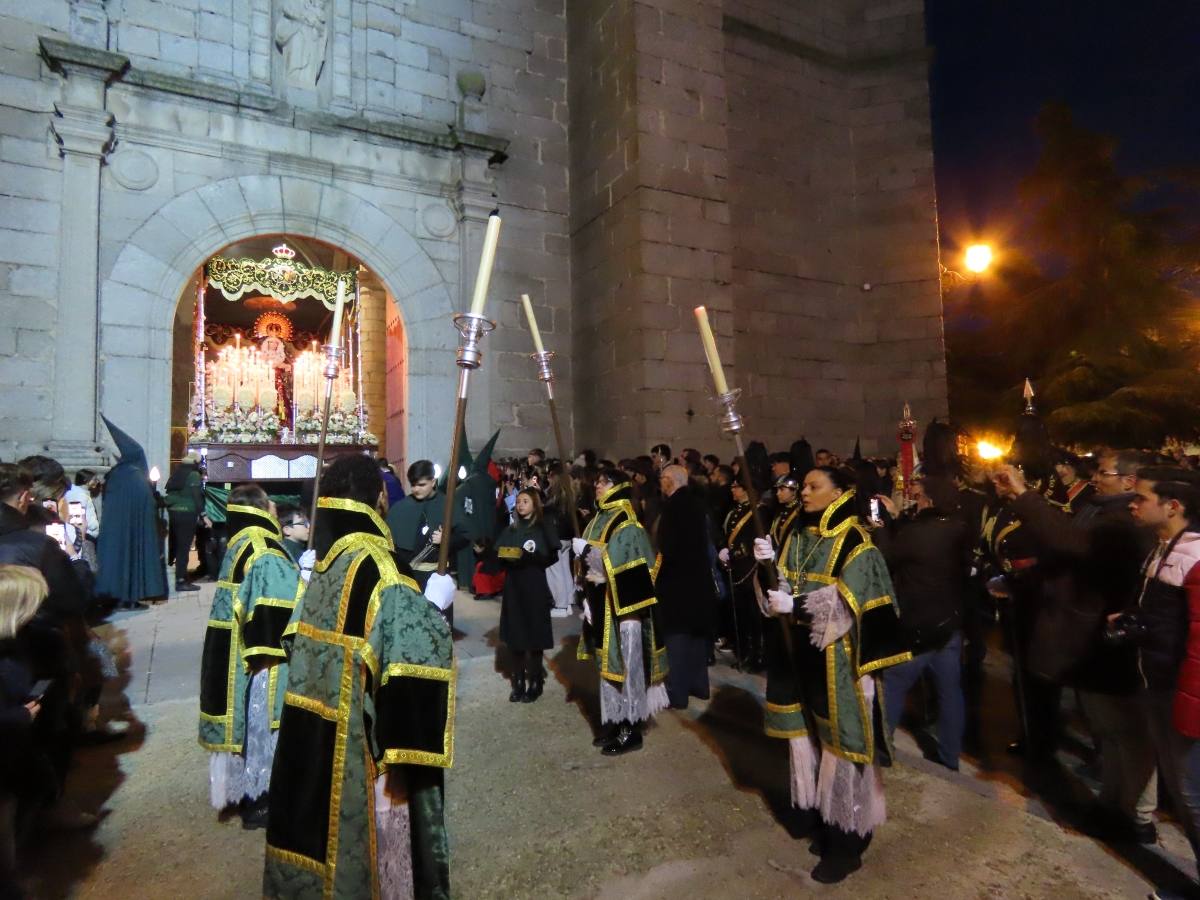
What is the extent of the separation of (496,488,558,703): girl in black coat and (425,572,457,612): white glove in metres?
2.87

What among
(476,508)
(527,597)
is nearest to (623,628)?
(527,597)

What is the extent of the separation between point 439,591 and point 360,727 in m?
0.62

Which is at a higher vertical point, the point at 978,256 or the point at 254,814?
the point at 978,256

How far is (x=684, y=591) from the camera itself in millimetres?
5566

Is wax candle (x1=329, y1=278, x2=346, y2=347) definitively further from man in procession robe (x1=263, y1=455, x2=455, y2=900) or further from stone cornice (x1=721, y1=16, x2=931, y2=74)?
stone cornice (x1=721, y1=16, x2=931, y2=74)

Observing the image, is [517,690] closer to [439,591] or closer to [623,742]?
[623,742]

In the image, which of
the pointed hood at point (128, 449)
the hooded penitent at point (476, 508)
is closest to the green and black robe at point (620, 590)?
the hooded penitent at point (476, 508)

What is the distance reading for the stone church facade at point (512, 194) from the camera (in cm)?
915

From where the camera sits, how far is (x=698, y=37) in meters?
11.4

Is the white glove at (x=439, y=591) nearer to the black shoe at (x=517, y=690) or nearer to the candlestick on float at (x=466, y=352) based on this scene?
the candlestick on float at (x=466, y=352)

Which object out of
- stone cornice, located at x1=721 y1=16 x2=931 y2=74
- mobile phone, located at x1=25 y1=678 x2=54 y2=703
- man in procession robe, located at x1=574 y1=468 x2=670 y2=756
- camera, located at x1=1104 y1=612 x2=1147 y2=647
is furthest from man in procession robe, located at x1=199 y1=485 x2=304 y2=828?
stone cornice, located at x1=721 y1=16 x2=931 y2=74

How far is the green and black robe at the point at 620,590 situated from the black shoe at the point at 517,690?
0.99 meters

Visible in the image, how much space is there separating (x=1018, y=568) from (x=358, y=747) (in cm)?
447

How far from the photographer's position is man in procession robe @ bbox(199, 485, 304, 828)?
355 cm
